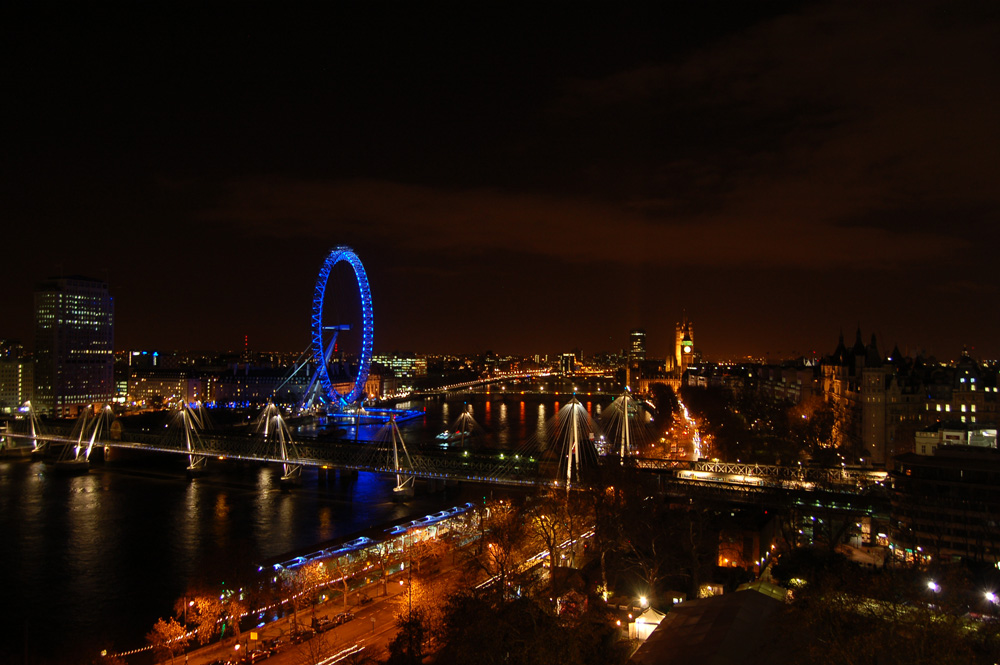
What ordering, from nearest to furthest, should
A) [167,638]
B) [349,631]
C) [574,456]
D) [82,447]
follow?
[167,638], [349,631], [574,456], [82,447]

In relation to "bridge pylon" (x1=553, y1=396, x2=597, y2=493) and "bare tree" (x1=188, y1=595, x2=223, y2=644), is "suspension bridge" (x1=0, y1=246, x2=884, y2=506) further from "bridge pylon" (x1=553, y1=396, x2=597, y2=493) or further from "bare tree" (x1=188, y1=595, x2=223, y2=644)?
"bare tree" (x1=188, y1=595, x2=223, y2=644)

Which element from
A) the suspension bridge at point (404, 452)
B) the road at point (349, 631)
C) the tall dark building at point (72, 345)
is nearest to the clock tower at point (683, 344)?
the suspension bridge at point (404, 452)

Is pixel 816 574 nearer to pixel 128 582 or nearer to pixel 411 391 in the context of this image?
pixel 128 582

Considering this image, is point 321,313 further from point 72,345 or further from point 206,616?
point 206,616

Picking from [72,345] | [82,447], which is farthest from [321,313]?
[72,345]

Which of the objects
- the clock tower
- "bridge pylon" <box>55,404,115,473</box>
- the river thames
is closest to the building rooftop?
the river thames
